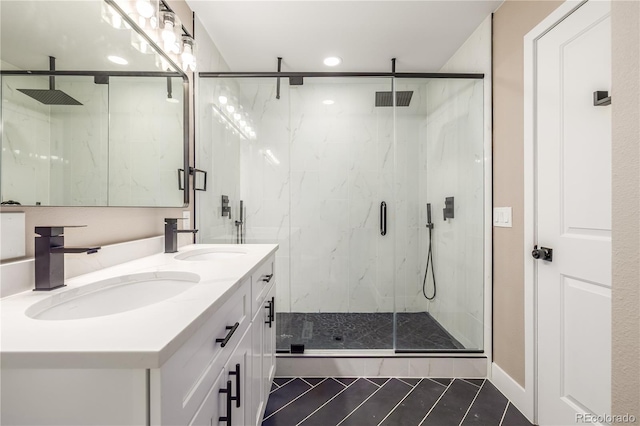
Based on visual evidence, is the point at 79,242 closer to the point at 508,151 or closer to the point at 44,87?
the point at 44,87

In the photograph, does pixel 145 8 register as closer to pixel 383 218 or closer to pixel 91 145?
pixel 91 145

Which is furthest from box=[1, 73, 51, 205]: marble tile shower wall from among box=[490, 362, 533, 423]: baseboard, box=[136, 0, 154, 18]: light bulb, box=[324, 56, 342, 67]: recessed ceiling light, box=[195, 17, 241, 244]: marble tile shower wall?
box=[490, 362, 533, 423]: baseboard

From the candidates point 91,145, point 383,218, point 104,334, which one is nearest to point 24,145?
point 91,145

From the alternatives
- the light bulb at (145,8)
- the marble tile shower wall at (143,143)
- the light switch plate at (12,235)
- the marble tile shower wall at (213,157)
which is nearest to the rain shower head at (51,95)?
the marble tile shower wall at (143,143)

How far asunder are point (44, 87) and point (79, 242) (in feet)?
1.77

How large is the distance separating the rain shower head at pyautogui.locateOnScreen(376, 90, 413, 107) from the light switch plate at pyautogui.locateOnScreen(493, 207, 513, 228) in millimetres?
1190

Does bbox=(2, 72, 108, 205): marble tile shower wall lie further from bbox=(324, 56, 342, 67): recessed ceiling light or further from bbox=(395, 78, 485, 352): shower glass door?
bbox=(395, 78, 485, 352): shower glass door

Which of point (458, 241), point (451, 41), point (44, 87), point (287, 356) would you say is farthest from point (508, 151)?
point (44, 87)

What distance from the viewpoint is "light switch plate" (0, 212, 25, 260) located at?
0.78m

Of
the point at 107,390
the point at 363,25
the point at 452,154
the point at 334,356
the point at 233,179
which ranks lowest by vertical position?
the point at 334,356

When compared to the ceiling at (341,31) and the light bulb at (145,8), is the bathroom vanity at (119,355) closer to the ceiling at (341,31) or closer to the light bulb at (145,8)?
the light bulb at (145,8)

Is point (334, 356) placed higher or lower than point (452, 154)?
lower

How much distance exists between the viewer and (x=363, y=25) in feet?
6.52

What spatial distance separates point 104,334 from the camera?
53 centimetres
